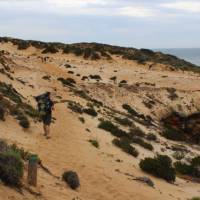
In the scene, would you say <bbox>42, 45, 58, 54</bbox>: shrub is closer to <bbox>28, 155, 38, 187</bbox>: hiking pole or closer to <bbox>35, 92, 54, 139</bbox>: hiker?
<bbox>35, 92, 54, 139</bbox>: hiker

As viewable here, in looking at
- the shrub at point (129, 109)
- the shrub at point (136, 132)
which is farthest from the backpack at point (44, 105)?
the shrub at point (129, 109)

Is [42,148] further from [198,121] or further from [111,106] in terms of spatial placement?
[198,121]

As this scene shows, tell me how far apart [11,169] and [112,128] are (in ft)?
52.4

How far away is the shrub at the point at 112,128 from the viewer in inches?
1137

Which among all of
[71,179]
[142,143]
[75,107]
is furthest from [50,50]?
[71,179]

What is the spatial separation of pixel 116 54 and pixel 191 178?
46386mm

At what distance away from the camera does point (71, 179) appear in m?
16.8

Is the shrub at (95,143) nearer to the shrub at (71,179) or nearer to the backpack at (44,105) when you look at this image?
the backpack at (44,105)

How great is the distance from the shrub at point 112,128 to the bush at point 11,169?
1472 centimetres

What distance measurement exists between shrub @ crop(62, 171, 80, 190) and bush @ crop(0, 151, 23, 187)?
2.77 m

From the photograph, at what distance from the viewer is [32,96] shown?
33.9 meters

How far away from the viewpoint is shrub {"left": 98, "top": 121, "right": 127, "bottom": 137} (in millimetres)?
28891

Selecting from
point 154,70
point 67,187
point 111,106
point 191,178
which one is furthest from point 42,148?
point 154,70

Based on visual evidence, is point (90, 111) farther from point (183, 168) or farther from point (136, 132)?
point (183, 168)
